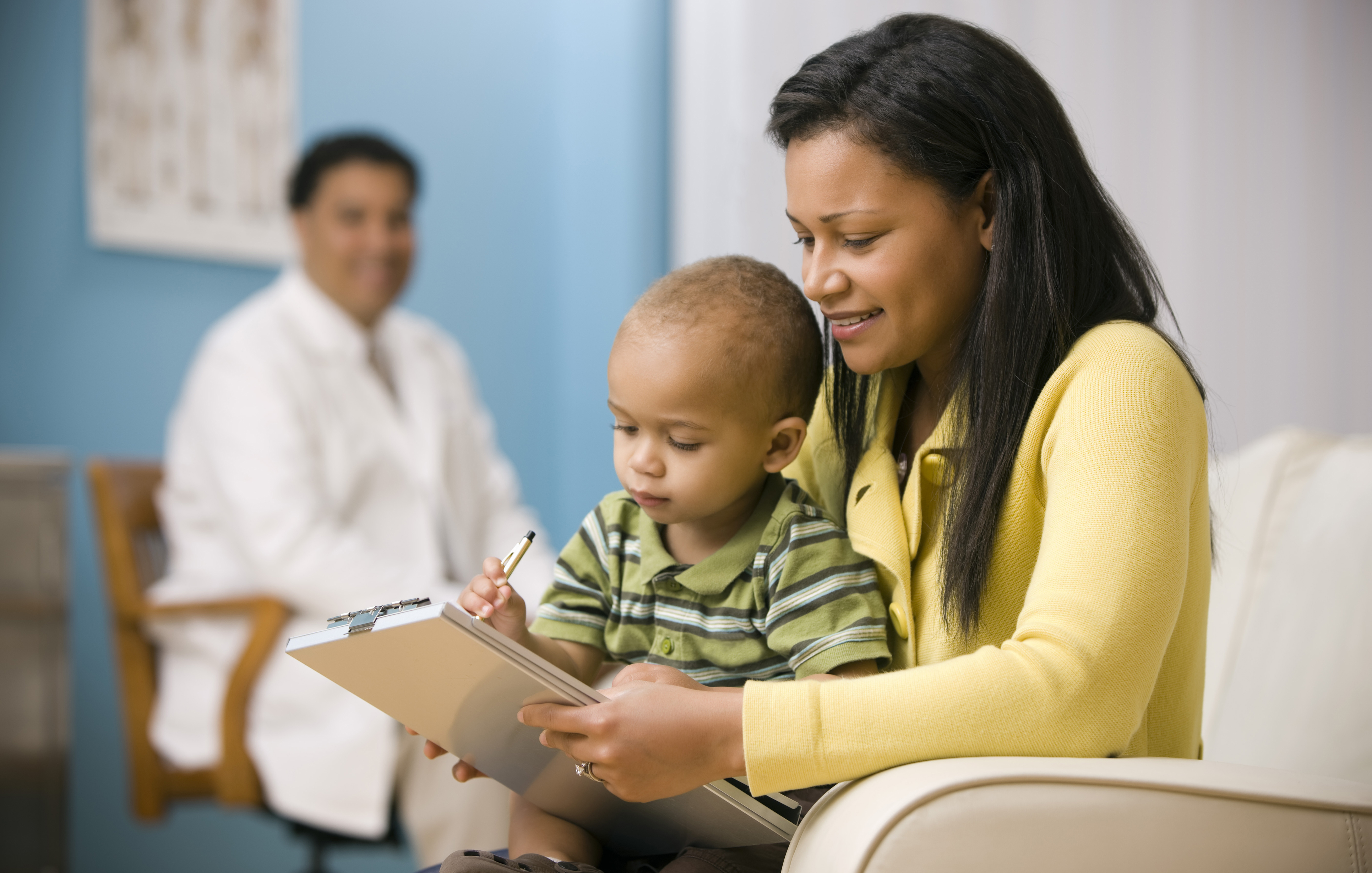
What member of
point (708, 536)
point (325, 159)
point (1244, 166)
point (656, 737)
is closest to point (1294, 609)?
point (708, 536)

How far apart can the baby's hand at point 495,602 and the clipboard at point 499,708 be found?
0.08 m

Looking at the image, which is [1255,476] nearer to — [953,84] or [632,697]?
[953,84]

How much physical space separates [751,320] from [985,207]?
8.9 inches

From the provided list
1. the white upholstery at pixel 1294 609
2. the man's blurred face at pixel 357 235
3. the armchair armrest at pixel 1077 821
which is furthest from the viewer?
the man's blurred face at pixel 357 235

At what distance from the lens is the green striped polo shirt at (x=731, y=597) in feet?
3.06

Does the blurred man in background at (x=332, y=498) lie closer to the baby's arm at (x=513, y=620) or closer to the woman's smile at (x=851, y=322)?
the baby's arm at (x=513, y=620)

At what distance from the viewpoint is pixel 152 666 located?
2.23 m

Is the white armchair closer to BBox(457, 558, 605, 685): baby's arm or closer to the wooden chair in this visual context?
BBox(457, 558, 605, 685): baby's arm

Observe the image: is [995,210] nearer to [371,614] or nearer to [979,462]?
[979,462]

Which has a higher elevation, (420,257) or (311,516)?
(420,257)

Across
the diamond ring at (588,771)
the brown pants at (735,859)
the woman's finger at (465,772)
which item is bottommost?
the brown pants at (735,859)

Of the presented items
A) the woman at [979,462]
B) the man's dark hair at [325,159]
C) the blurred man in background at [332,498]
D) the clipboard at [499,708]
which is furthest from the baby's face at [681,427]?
the man's dark hair at [325,159]

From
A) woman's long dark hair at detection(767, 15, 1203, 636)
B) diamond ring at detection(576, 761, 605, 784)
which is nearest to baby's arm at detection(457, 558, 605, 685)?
diamond ring at detection(576, 761, 605, 784)

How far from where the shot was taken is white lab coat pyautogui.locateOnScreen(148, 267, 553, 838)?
82.0 inches
